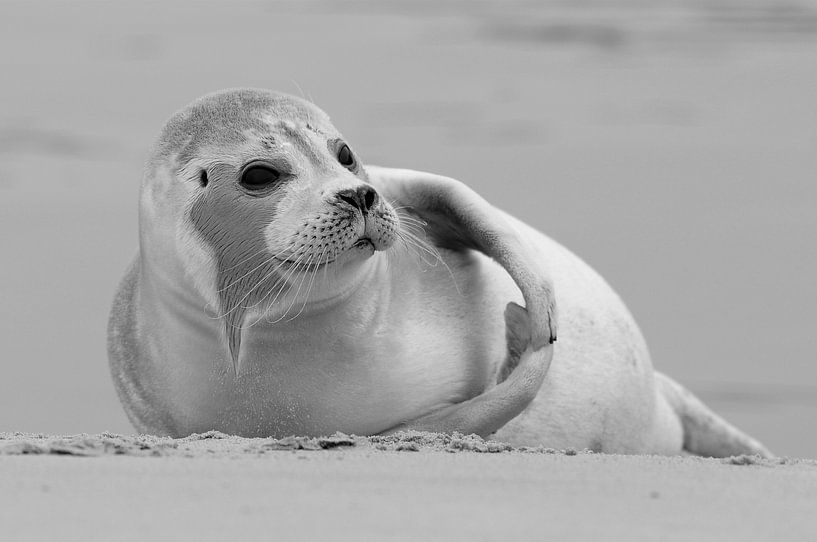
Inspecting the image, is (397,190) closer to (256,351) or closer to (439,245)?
(439,245)

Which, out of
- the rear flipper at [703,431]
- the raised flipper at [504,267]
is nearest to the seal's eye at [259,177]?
the raised flipper at [504,267]

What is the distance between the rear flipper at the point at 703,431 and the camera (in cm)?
582

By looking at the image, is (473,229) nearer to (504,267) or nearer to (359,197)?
(504,267)

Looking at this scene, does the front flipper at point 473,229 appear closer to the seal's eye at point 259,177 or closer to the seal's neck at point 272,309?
the seal's neck at point 272,309

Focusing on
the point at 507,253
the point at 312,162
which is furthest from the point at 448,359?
the point at 312,162

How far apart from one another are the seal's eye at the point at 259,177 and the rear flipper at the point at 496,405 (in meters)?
0.80

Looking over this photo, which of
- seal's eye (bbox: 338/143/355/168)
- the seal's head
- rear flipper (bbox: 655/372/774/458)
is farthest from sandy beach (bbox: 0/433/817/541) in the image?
rear flipper (bbox: 655/372/774/458)

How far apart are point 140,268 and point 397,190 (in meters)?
0.82

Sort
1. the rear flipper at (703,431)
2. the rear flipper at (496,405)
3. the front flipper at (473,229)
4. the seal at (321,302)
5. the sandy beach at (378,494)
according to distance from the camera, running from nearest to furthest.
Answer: the sandy beach at (378,494), the seal at (321,302), the rear flipper at (496,405), the front flipper at (473,229), the rear flipper at (703,431)

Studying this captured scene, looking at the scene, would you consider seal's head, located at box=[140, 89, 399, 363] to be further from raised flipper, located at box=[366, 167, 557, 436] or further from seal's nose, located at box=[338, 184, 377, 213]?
raised flipper, located at box=[366, 167, 557, 436]

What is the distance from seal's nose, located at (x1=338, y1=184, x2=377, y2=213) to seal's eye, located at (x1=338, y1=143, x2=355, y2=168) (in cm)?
36

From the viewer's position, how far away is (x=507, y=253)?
14.3 feet

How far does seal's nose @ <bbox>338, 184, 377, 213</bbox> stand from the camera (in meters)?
3.77

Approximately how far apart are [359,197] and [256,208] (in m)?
0.32
